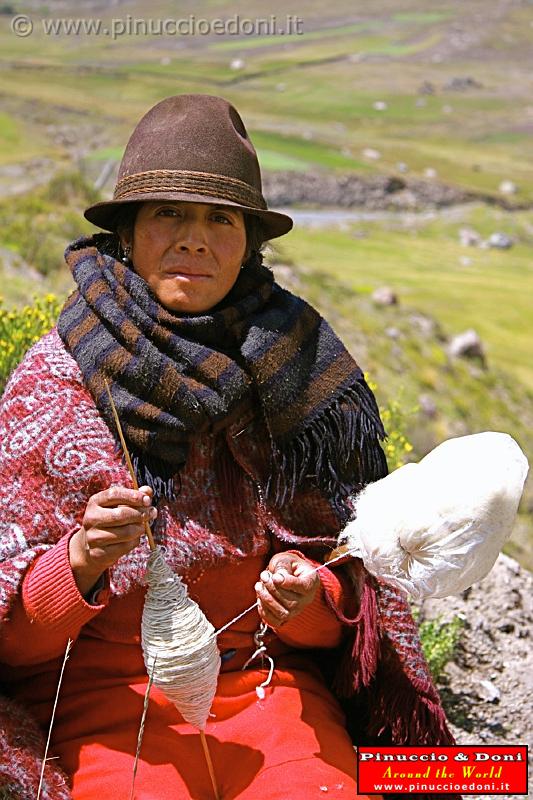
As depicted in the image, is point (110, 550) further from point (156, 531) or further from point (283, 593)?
point (283, 593)

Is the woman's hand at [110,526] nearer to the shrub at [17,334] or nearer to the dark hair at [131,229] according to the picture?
the dark hair at [131,229]

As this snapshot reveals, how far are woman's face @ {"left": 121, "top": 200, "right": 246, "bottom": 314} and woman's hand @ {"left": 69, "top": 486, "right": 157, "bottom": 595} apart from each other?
0.50 metres

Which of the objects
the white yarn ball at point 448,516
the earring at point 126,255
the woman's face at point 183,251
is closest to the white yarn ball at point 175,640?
the white yarn ball at point 448,516

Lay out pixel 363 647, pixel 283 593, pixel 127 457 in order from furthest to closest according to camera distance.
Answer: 1. pixel 363 647
2. pixel 283 593
3. pixel 127 457

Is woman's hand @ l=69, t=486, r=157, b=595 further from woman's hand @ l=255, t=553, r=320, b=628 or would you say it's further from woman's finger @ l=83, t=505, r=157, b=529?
woman's hand @ l=255, t=553, r=320, b=628

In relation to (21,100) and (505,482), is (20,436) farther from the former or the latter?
(21,100)

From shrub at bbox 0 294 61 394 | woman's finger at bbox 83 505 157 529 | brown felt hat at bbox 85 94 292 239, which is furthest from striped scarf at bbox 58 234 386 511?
shrub at bbox 0 294 61 394

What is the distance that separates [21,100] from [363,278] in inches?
1232

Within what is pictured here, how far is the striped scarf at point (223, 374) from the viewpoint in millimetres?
1853

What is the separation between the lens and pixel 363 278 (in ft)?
64.3

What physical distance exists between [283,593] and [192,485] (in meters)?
0.33

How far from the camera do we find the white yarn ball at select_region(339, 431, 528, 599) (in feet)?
5.33

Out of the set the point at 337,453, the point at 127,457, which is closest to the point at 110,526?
the point at 127,457

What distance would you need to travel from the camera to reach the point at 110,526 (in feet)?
5.28
